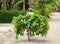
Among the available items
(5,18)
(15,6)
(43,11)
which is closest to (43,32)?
(5,18)

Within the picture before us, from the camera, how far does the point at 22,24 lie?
1178cm

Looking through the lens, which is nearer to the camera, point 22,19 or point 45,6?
point 22,19

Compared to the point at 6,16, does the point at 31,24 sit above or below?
above

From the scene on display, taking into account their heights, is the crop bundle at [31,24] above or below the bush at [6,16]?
above

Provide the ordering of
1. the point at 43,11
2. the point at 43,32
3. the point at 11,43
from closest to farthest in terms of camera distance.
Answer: the point at 11,43, the point at 43,32, the point at 43,11

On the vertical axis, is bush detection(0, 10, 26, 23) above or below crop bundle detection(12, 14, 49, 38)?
below

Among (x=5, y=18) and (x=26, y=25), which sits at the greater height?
(x=26, y=25)

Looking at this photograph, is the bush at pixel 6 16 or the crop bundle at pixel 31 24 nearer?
the crop bundle at pixel 31 24

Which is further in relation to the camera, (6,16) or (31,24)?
(6,16)

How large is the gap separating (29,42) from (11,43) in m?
0.85

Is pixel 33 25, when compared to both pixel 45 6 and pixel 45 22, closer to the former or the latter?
pixel 45 22

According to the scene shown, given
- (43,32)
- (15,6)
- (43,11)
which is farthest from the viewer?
(15,6)

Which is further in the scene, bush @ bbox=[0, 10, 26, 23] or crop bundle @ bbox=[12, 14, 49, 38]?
bush @ bbox=[0, 10, 26, 23]

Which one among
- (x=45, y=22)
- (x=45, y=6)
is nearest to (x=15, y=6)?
(x=45, y=6)
